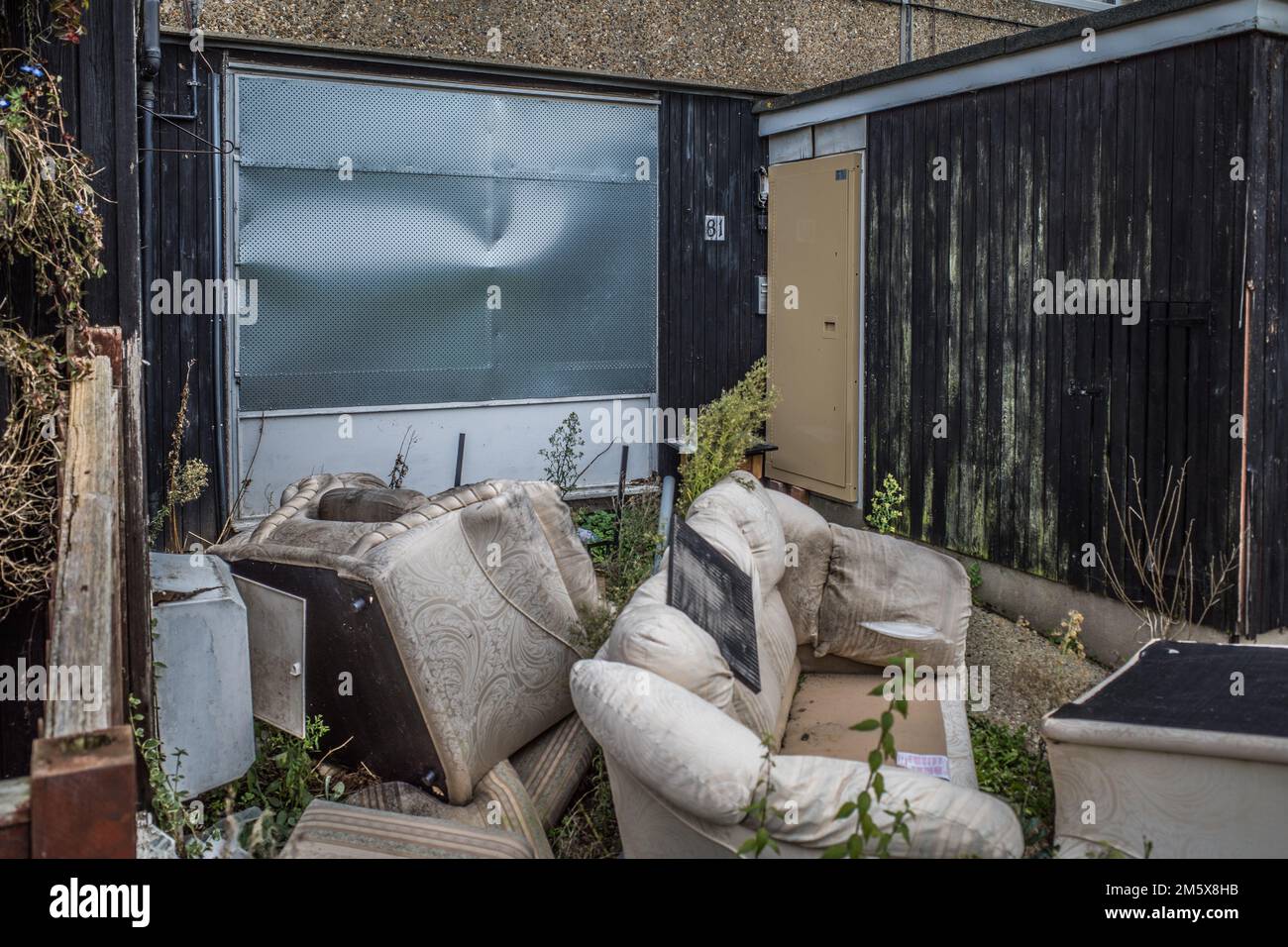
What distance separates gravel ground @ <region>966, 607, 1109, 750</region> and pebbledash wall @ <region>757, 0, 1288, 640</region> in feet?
1.16

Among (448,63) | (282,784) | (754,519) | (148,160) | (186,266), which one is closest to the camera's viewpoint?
(282,784)

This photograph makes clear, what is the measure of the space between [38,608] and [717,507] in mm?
2472

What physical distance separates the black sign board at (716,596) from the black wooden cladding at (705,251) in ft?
14.8

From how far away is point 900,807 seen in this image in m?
2.73

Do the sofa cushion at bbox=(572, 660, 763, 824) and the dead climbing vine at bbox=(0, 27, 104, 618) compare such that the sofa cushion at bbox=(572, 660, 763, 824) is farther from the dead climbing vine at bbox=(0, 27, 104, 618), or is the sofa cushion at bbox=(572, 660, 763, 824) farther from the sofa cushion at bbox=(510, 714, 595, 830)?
the dead climbing vine at bbox=(0, 27, 104, 618)

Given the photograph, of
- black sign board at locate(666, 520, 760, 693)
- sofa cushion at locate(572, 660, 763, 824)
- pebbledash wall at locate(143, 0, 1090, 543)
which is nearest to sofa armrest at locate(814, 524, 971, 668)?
black sign board at locate(666, 520, 760, 693)

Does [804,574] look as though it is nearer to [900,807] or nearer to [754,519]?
[754,519]

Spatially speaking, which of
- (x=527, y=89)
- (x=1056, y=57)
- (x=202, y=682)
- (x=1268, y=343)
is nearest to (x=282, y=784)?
(x=202, y=682)

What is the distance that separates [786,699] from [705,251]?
4828 millimetres

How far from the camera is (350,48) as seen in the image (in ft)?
23.5

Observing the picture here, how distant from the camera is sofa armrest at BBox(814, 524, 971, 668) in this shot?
505 cm

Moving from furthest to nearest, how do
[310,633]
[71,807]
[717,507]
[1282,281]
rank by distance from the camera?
[1282,281]
[717,507]
[310,633]
[71,807]

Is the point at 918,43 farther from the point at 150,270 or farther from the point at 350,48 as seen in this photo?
the point at 150,270
